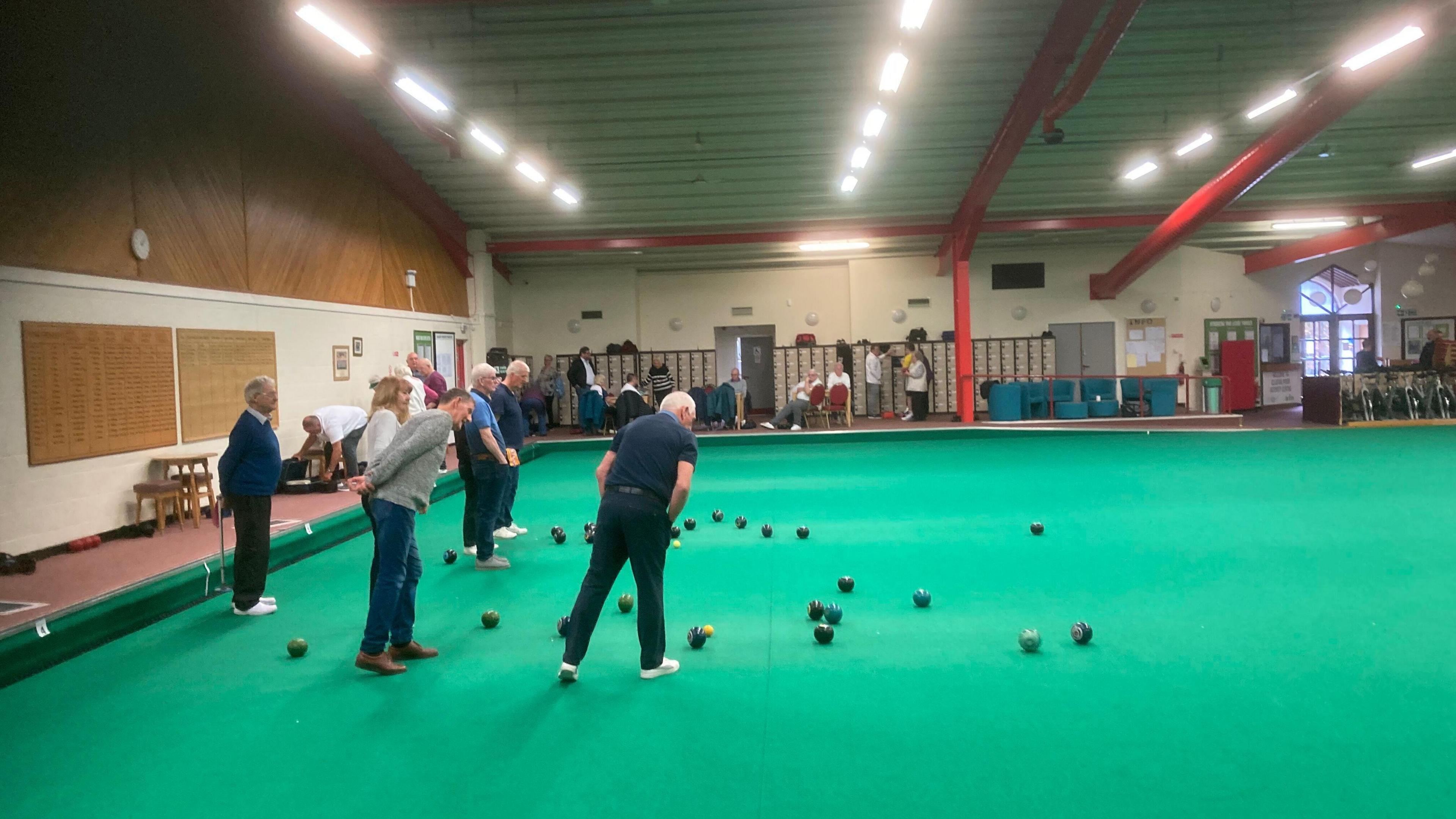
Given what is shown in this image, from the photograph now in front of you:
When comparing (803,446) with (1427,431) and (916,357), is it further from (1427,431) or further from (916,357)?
(1427,431)

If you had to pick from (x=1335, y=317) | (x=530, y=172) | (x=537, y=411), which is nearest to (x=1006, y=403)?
(x=537, y=411)

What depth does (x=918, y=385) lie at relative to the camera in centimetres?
1728

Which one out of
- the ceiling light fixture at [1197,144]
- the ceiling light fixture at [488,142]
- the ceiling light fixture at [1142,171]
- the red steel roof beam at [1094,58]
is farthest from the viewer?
the ceiling light fixture at [1142,171]

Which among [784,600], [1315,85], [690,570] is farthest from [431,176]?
[1315,85]

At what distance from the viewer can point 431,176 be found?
14.3 m

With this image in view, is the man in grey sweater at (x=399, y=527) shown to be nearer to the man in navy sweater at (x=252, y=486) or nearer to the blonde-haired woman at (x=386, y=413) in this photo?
the blonde-haired woman at (x=386, y=413)

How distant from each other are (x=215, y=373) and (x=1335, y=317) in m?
21.1

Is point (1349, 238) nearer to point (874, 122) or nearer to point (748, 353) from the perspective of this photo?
point (874, 122)

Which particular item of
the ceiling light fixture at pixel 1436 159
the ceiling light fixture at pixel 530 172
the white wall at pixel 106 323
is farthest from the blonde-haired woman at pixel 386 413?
the ceiling light fixture at pixel 1436 159

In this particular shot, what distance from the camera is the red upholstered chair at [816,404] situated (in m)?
16.7

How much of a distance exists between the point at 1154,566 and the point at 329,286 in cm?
1009

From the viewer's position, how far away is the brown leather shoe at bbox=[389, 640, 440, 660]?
4277 millimetres

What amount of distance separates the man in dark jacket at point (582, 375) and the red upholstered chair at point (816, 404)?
13.8 ft

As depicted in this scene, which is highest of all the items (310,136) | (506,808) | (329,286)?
(310,136)
